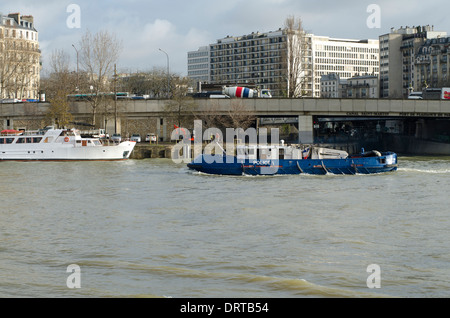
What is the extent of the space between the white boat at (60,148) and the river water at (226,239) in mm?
23080

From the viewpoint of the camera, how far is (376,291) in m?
15.8

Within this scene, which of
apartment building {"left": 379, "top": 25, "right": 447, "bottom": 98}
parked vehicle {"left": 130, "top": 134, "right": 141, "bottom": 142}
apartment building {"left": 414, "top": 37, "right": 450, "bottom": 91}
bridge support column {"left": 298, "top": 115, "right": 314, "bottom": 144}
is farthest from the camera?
apartment building {"left": 379, "top": 25, "right": 447, "bottom": 98}

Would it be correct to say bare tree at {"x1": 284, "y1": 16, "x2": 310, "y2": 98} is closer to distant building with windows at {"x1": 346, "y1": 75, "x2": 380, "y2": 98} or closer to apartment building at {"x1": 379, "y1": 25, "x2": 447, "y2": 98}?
apartment building at {"x1": 379, "y1": 25, "x2": 447, "y2": 98}

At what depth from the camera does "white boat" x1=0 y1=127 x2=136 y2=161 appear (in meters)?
62.4

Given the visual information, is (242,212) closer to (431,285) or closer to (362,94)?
(431,285)

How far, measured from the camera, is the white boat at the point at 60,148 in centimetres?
6241

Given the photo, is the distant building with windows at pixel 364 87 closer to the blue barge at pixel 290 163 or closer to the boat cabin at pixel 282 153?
the boat cabin at pixel 282 153

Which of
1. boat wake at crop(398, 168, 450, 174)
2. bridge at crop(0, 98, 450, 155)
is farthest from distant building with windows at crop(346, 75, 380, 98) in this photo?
boat wake at crop(398, 168, 450, 174)

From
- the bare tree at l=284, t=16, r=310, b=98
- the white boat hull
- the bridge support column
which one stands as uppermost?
the bare tree at l=284, t=16, r=310, b=98

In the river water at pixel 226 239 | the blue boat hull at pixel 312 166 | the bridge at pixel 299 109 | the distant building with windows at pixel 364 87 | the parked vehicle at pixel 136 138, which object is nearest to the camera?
the river water at pixel 226 239

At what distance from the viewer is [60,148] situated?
205 feet

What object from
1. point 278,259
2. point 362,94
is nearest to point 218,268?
point 278,259

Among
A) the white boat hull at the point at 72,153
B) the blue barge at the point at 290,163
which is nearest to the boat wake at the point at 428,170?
the blue barge at the point at 290,163

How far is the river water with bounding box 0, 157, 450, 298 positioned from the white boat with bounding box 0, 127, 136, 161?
2308 cm
